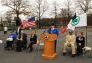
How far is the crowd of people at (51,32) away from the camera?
47.6ft

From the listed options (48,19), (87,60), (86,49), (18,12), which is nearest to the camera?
(87,60)

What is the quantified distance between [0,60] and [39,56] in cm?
221

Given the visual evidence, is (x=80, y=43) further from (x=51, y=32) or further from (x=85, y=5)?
(x=85, y=5)

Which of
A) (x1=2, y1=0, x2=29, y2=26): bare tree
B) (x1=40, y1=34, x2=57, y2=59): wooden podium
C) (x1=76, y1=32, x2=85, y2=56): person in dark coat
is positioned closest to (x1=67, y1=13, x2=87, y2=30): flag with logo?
(x1=76, y1=32, x2=85, y2=56): person in dark coat

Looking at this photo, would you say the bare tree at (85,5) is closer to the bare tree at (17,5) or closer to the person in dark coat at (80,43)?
the bare tree at (17,5)

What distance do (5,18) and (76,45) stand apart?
6129 cm

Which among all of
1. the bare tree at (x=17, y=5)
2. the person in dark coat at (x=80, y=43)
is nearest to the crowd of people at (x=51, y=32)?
the person in dark coat at (x=80, y=43)

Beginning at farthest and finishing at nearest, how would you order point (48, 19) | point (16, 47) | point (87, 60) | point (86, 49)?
point (48, 19)
point (16, 47)
point (86, 49)
point (87, 60)

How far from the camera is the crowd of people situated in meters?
14.5

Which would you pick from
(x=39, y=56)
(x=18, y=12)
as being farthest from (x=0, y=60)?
(x=18, y=12)

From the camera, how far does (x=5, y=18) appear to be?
7450 centimetres

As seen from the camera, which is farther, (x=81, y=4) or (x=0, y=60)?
(x=81, y=4)

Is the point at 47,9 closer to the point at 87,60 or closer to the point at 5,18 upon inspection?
the point at 5,18

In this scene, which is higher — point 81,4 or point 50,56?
point 81,4
